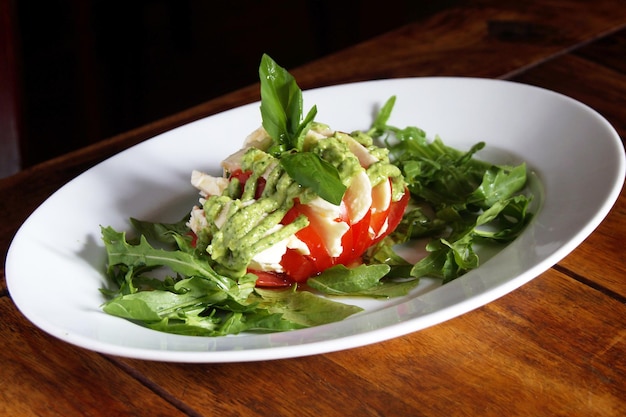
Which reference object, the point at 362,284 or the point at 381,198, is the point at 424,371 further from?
the point at 381,198

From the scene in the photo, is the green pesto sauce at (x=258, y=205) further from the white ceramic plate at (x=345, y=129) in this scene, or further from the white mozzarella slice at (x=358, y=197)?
the white ceramic plate at (x=345, y=129)

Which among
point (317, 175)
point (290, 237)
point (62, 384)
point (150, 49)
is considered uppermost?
point (317, 175)

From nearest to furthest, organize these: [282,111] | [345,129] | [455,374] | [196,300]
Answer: [455,374], [196,300], [282,111], [345,129]

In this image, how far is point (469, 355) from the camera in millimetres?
1182

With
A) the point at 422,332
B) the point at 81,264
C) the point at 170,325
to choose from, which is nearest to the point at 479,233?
the point at 422,332

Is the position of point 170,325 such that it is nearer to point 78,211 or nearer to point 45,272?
point 45,272

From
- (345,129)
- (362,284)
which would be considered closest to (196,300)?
(362,284)

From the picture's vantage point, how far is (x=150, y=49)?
4738 millimetres

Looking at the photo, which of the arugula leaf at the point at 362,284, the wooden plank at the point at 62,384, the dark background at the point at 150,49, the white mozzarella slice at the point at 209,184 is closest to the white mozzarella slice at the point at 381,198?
the arugula leaf at the point at 362,284

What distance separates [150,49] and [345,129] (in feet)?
10.3

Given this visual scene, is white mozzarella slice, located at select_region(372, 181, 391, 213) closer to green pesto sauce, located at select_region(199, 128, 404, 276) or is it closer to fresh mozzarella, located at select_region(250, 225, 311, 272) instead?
green pesto sauce, located at select_region(199, 128, 404, 276)

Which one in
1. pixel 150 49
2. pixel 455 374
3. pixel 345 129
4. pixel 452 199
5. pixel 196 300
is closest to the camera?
pixel 455 374

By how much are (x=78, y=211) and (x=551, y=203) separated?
2.70 ft

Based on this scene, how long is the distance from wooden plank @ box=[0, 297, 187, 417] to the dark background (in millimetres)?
2747
